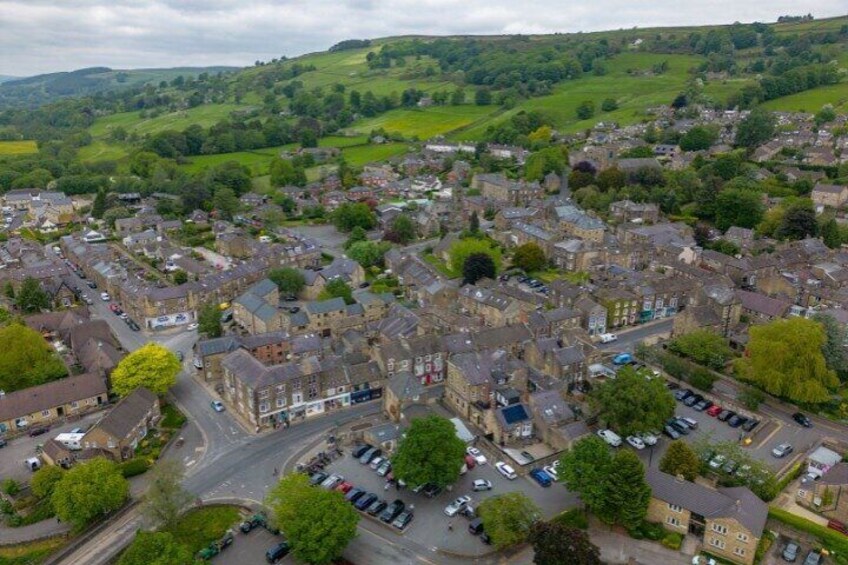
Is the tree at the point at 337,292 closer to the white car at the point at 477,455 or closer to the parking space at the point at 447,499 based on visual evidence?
the parking space at the point at 447,499

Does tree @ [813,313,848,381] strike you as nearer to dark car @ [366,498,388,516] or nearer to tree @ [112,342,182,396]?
dark car @ [366,498,388,516]

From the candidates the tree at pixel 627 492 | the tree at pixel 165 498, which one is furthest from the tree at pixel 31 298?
the tree at pixel 627 492

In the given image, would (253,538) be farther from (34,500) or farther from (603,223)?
(603,223)

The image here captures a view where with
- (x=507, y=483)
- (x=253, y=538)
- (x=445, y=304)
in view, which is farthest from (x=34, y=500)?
(x=445, y=304)

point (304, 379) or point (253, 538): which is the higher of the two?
point (304, 379)

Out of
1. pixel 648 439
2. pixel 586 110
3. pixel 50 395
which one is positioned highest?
pixel 586 110

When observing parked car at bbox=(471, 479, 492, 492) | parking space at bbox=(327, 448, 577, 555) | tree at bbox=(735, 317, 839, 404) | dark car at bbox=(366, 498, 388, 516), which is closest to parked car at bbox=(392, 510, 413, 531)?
parking space at bbox=(327, 448, 577, 555)

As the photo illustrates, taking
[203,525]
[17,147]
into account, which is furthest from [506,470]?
[17,147]

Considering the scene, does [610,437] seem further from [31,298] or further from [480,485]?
[31,298]
